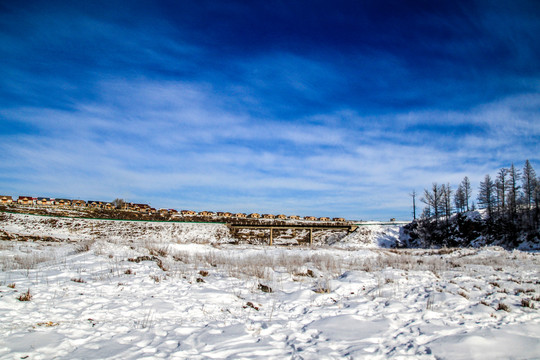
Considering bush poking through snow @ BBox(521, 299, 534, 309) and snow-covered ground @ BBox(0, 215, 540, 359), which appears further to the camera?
bush poking through snow @ BBox(521, 299, 534, 309)

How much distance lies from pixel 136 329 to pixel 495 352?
19.7 feet

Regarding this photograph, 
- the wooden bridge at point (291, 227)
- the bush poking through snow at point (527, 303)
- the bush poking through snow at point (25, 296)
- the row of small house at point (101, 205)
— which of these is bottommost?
the wooden bridge at point (291, 227)

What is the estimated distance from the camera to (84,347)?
4480 mm

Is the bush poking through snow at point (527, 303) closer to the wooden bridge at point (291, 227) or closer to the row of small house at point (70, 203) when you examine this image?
the wooden bridge at point (291, 227)

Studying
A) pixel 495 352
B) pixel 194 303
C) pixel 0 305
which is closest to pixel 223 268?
pixel 194 303

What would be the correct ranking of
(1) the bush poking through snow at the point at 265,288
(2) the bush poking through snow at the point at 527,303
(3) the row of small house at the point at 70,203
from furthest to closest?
(3) the row of small house at the point at 70,203
(1) the bush poking through snow at the point at 265,288
(2) the bush poking through snow at the point at 527,303

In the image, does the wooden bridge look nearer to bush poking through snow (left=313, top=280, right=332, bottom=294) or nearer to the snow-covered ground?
the snow-covered ground

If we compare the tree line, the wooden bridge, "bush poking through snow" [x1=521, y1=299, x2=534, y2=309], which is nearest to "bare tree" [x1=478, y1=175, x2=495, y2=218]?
the tree line

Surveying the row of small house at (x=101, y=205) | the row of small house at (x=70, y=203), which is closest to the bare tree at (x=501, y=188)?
the row of small house at (x=101, y=205)

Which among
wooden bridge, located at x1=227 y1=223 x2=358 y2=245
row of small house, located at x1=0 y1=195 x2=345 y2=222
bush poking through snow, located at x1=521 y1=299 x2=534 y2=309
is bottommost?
wooden bridge, located at x1=227 y1=223 x2=358 y2=245

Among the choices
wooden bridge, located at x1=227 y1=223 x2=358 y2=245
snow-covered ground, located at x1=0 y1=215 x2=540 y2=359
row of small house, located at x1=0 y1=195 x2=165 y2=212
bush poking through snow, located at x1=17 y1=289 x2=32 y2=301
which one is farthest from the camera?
row of small house, located at x1=0 y1=195 x2=165 y2=212

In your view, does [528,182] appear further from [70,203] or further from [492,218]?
[70,203]

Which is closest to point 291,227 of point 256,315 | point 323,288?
point 323,288

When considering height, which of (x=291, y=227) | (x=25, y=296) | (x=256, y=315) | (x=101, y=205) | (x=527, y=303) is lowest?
(x=291, y=227)
